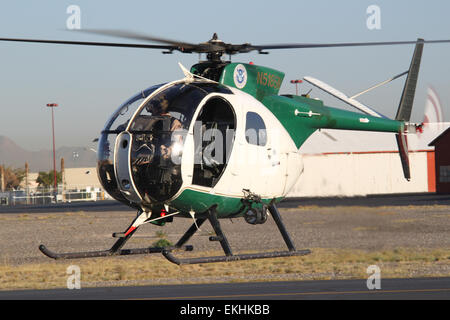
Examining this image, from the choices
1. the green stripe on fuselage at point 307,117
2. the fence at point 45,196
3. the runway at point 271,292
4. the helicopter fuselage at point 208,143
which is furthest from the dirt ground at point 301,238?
the fence at point 45,196

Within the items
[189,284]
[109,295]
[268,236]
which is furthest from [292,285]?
[268,236]

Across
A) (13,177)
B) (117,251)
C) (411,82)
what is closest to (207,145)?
(117,251)

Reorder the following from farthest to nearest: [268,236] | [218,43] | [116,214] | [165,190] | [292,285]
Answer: [116,214] → [268,236] → [292,285] → [218,43] → [165,190]

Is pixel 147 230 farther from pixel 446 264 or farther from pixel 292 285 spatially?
pixel 292 285

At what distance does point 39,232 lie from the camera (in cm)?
4922

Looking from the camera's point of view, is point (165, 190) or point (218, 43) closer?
point (165, 190)

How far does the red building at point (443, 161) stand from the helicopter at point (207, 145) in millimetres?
60544

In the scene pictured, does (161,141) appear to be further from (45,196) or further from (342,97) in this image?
(45,196)

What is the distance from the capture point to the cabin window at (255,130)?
1652 cm

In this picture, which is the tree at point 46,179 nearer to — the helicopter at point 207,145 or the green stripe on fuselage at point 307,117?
the green stripe on fuselage at point 307,117

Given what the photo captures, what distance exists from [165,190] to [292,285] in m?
6.76

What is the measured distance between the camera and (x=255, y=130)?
54.9ft

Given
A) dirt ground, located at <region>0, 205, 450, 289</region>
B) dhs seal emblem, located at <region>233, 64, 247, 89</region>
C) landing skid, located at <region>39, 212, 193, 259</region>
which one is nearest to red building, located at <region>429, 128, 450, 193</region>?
dirt ground, located at <region>0, 205, 450, 289</region>

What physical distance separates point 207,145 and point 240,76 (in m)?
2.23
